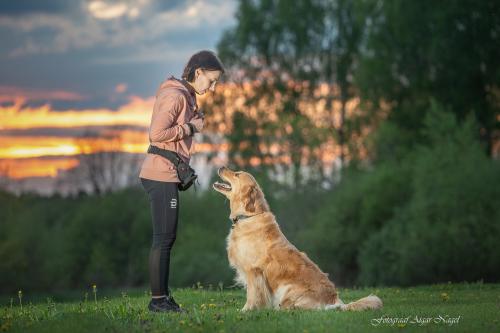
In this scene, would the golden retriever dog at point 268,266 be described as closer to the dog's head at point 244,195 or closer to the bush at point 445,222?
the dog's head at point 244,195

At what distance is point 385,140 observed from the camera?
38219mm

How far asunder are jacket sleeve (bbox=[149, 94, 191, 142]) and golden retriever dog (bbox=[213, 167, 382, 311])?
1.51 m

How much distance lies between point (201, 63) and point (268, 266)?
257 cm

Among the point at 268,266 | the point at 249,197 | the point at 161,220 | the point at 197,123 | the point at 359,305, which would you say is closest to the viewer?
the point at 161,220

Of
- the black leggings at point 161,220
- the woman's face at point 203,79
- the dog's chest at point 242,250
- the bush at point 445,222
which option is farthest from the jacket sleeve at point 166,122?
the bush at point 445,222

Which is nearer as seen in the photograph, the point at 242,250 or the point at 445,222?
the point at 242,250

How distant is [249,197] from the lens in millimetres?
9211

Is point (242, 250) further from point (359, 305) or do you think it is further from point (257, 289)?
point (359, 305)

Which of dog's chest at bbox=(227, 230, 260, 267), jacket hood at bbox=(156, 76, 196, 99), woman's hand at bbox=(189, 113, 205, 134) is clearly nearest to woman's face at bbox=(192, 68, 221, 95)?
jacket hood at bbox=(156, 76, 196, 99)

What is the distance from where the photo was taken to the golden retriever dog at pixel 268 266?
8.85 meters

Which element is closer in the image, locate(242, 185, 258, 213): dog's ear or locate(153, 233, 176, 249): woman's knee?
locate(153, 233, 176, 249): woman's knee

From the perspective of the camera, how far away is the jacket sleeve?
802cm

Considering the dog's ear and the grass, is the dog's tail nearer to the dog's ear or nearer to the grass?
the grass

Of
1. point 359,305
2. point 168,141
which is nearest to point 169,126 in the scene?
point 168,141
